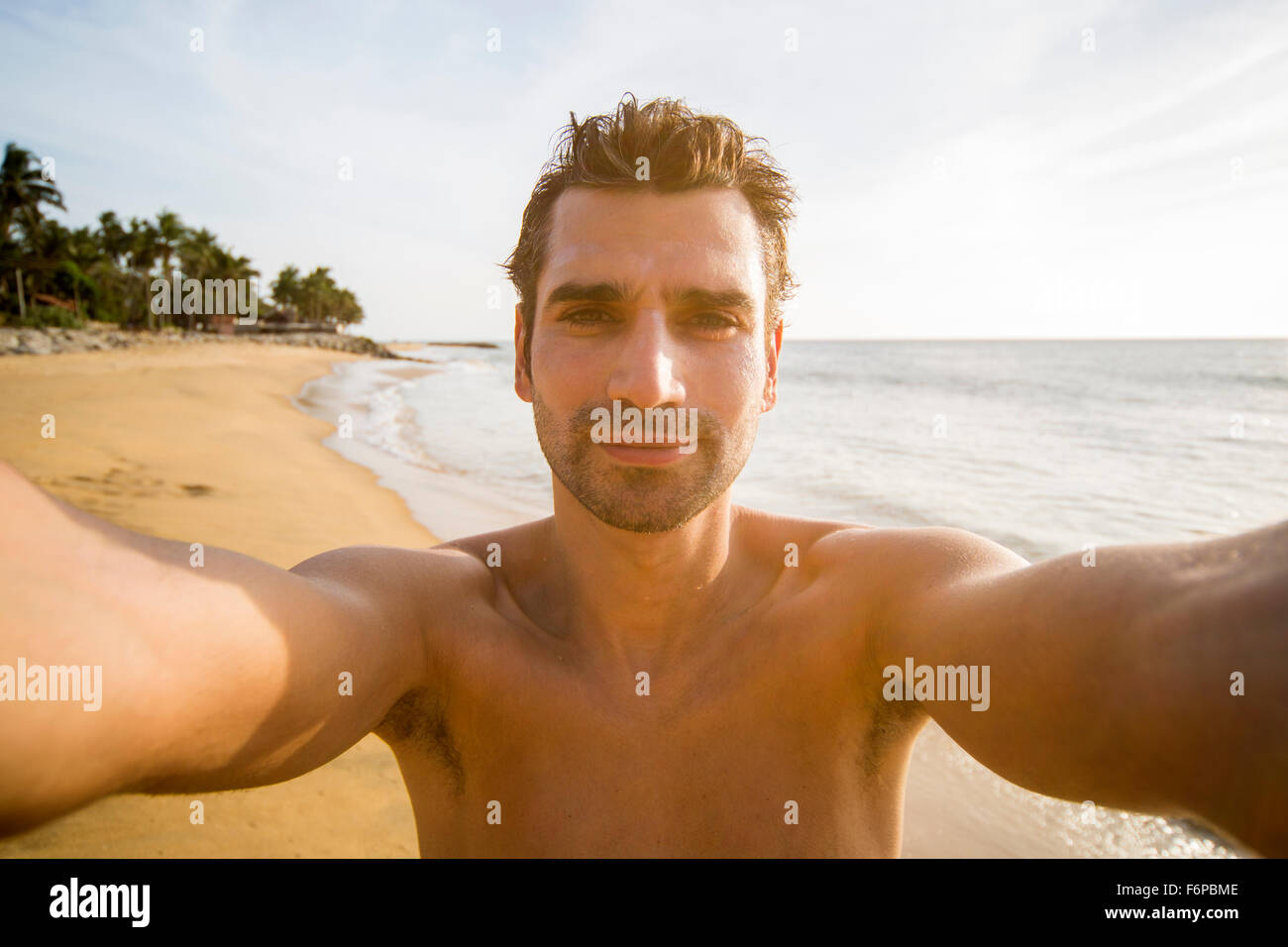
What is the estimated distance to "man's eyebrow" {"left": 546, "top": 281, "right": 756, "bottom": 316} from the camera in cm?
195

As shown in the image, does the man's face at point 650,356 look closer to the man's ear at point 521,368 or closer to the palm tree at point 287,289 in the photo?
the man's ear at point 521,368

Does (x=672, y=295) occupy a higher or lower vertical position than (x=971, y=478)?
higher

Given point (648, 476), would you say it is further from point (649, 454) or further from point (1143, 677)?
point (1143, 677)

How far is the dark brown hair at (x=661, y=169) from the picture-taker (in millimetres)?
2164

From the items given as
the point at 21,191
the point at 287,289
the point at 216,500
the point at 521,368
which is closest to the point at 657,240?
the point at 521,368

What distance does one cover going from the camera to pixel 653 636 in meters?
2.07

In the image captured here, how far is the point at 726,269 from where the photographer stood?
6.63 feet

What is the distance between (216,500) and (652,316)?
6778 millimetres

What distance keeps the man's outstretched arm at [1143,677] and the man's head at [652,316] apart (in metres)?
0.82

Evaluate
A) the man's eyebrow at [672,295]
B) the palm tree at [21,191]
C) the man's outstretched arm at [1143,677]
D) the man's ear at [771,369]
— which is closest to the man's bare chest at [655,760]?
the man's outstretched arm at [1143,677]

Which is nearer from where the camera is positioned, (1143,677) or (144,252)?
(1143,677)
